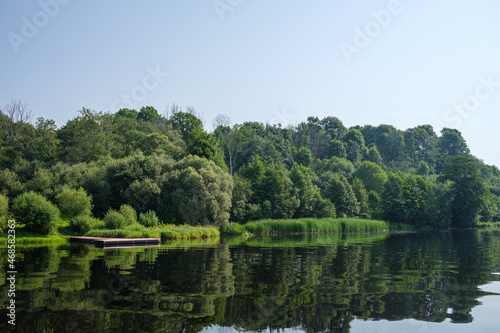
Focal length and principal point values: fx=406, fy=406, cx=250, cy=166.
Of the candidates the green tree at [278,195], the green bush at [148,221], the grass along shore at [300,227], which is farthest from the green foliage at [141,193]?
the green tree at [278,195]

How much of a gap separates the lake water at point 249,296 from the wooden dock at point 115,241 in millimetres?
10701

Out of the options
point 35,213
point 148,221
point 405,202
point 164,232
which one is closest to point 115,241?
point 35,213

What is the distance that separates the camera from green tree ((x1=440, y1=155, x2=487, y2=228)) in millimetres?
86381

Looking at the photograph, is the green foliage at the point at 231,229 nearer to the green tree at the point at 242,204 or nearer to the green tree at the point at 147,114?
the green tree at the point at 242,204

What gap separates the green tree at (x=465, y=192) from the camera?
86.4 m

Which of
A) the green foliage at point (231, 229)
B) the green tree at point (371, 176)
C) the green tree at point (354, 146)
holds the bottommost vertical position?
the green foliage at point (231, 229)

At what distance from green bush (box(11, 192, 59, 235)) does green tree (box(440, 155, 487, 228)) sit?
80.2 meters

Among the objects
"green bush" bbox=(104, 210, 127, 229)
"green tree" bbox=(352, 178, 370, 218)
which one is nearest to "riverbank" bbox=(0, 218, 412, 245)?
"green bush" bbox=(104, 210, 127, 229)

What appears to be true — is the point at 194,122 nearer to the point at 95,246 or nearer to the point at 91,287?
the point at 95,246

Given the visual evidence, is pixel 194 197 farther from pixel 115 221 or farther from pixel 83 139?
pixel 83 139

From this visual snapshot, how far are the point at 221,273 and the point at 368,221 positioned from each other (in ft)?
179

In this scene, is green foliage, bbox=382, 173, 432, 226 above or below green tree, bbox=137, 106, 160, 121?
below

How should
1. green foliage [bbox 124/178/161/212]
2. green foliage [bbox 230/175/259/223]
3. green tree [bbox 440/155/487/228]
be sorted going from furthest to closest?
green tree [bbox 440/155/487/228], green foliage [bbox 230/175/259/223], green foliage [bbox 124/178/161/212]

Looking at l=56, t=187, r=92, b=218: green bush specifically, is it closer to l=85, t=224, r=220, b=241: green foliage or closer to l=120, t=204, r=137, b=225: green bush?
l=120, t=204, r=137, b=225: green bush
